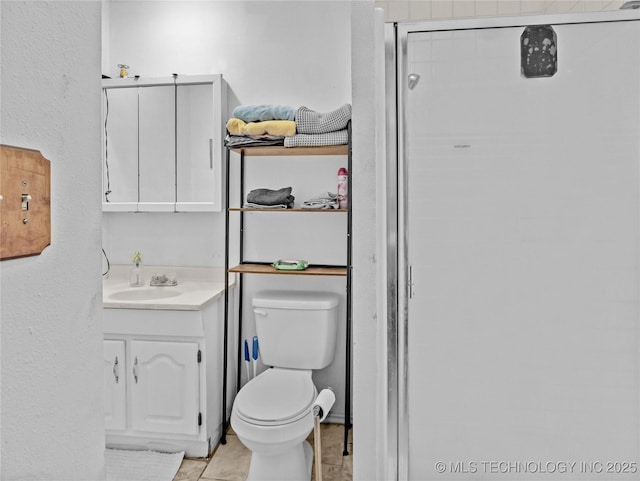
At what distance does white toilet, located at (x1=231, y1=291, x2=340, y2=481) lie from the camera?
1.68 metres

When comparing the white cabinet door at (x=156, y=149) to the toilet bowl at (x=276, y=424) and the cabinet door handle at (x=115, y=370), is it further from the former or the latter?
the toilet bowl at (x=276, y=424)

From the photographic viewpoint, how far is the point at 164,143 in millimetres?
2395

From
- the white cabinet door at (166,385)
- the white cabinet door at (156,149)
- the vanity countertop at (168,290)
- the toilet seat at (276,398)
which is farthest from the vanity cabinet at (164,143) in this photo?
the toilet seat at (276,398)

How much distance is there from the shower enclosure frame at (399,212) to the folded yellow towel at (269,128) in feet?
2.62

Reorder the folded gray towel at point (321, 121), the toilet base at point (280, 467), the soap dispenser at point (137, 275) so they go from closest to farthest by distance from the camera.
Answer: the toilet base at point (280, 467)
the folded gray towel at point (321, 121)
the soap dispenser at point (137, 275)

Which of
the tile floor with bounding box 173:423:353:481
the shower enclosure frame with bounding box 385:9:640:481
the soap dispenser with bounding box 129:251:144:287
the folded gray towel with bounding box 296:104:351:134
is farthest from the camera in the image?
the soap dispenser with bounding box 129:251:144:287

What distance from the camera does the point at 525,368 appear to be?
4.50 feet

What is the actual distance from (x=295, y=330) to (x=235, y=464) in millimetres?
671

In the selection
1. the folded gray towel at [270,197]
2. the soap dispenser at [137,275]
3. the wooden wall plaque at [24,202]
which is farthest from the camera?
the soap dispenser at [137,275]

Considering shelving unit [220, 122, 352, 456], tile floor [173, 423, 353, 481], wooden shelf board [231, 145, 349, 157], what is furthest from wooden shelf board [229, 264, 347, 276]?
tile floor [173, 423, 353, 481]

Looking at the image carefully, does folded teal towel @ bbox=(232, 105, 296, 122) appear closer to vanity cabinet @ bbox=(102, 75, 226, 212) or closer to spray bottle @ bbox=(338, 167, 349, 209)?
vanity cabinet @ bbox=(102, 75, 226, 212)

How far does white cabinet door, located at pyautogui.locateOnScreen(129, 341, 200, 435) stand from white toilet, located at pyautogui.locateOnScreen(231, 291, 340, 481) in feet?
0.99

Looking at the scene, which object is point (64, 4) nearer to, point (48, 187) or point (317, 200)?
point (48, 187)

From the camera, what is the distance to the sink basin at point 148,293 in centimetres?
228
